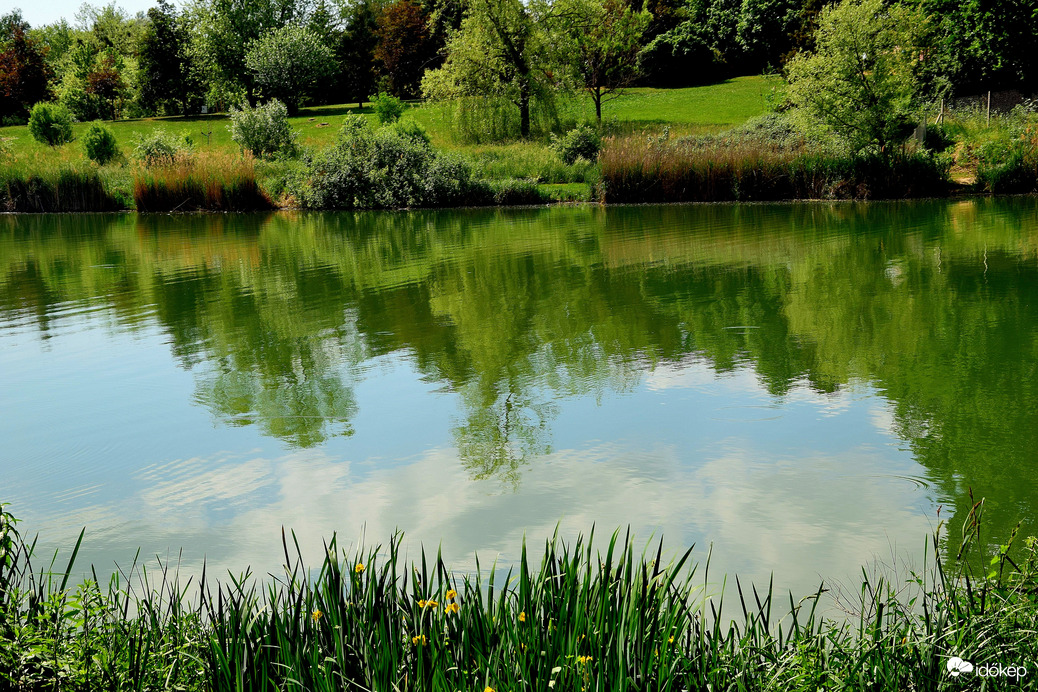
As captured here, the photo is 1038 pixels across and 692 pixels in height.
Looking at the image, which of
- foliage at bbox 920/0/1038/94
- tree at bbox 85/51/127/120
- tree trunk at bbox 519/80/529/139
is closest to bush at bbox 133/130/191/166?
tree trunk at bbox 519/80/529/139

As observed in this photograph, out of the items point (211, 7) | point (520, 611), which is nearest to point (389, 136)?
→ point (520, 611)

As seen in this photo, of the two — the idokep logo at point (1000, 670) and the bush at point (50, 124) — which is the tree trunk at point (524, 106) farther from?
the idokep logo at point (1000, 670)

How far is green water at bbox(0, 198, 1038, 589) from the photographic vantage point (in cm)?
452

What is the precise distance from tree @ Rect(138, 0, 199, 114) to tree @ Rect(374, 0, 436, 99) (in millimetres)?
11143

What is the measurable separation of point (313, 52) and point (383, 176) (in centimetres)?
2748

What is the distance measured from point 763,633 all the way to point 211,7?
57.5m

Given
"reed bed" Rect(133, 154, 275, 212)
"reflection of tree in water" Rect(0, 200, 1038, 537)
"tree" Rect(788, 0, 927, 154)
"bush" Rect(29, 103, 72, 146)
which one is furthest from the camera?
"bush" Rect(29, 103, 72, 146)

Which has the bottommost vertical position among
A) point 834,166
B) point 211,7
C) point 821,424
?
point 821,424

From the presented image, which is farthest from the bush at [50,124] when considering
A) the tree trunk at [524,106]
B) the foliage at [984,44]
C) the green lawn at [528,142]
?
the foliage at [984,44]

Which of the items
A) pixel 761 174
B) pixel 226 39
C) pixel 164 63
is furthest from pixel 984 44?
pixel 164 63

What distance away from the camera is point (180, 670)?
284 cm

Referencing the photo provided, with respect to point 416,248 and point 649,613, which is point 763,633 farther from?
point 416,248

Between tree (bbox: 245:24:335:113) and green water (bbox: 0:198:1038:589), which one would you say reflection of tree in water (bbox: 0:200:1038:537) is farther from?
tree (bbox: 245:24:335:113)

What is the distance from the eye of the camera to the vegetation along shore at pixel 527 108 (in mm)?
23172
